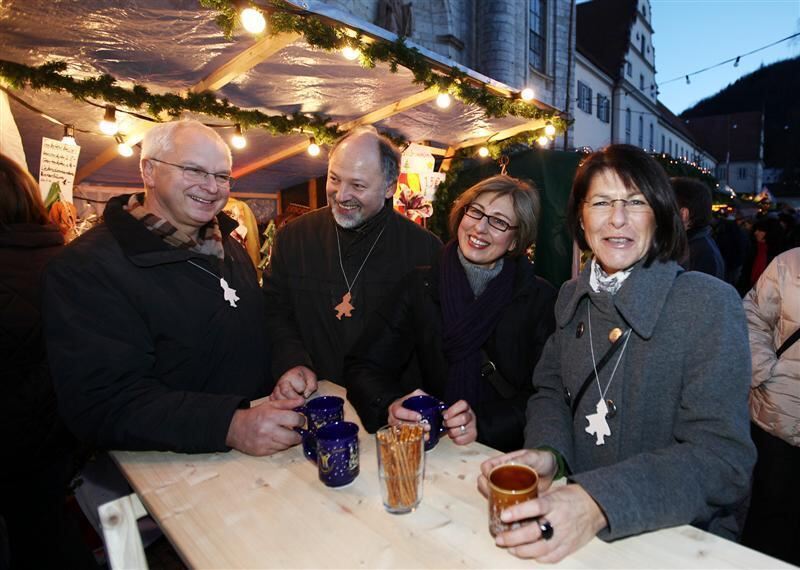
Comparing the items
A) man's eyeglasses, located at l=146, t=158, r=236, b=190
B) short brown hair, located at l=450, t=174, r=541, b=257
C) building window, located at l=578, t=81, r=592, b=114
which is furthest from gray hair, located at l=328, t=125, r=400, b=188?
building window, located at l=578, t=81, r=592, b=114

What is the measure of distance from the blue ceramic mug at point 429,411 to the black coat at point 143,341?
604 mm

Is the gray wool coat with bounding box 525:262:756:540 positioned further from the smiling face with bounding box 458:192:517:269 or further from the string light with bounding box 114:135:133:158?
the string light with bounding box 114:135:133:158

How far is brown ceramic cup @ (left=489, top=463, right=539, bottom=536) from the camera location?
1.01m

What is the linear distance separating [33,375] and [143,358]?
62 cm

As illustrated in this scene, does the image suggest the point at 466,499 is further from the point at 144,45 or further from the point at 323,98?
the point at 323,98

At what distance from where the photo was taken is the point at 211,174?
81.1 inches

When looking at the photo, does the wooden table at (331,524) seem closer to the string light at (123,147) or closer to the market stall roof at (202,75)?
the market stall roof at (202,75)

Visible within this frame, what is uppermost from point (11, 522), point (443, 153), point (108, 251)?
point (443, 153)

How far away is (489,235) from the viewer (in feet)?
6.87

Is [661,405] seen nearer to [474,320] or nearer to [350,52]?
[474,320]

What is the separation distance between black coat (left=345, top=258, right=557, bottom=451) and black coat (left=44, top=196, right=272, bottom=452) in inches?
20.6

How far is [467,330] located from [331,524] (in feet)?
3.43

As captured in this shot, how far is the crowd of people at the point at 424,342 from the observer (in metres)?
1.19

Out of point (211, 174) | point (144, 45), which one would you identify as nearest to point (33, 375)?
point (211, 174)
